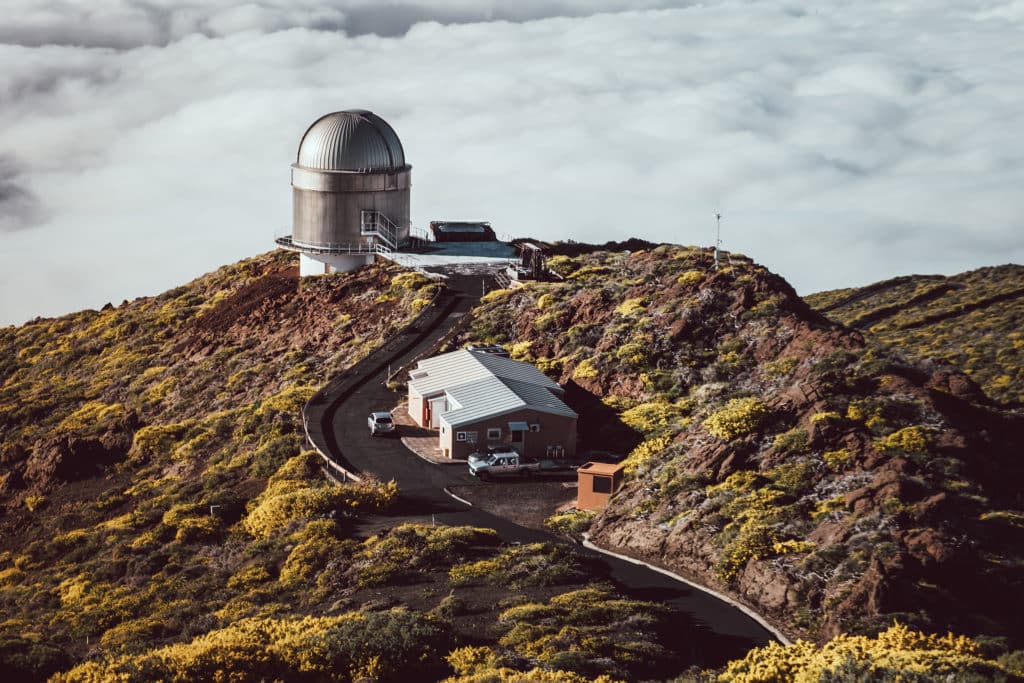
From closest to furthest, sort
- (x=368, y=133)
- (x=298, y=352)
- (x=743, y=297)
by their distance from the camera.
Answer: (x=743, y=297), (x=298, y=352), (x=368, y=133)

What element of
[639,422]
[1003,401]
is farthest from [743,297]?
[1003,401]

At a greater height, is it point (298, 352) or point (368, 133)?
point (368, 133)

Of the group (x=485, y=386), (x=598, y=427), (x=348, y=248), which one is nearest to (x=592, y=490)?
(x=598, y=427)

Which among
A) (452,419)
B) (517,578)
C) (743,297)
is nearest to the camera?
(517,578)

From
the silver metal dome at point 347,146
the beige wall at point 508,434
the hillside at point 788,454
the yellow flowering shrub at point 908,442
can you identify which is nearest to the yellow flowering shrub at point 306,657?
the hillside at point 788,454

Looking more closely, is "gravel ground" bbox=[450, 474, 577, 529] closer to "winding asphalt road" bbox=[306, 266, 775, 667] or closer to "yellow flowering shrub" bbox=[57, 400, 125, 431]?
"winding asphalt road" bbox=[306, 266, 775, 667]

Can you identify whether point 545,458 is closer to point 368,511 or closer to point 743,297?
point 368,511

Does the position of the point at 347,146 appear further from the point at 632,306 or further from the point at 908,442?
the point at 908,442
